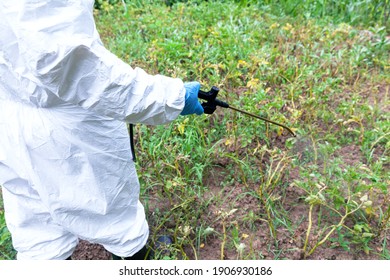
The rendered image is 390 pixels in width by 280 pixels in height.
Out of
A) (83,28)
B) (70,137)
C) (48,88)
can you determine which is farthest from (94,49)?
(70,137)

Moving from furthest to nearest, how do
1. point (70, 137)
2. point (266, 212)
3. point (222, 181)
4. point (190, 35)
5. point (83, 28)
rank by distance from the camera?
point (190, 35) < point (222, 181) < point (266, 212) < point (70, 137) < point (83, 28)

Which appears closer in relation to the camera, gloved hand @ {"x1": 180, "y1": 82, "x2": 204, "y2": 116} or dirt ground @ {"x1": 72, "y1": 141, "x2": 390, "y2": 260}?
gloved hand @ {"x1": 180, "y1": 82, "x2": 204, "y2": 116}

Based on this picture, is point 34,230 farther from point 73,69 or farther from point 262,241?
point 262,241

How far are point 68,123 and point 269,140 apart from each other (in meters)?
1.43

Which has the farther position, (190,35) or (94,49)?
(190,35)

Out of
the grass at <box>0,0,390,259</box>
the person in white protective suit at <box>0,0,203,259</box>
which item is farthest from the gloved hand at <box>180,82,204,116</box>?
the grass at <box>0,0,390,259</box>

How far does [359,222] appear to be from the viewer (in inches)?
83.6

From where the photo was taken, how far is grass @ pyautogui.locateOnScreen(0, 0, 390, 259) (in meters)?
2.12

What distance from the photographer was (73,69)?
129 cm

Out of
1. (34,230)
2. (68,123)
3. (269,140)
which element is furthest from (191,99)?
(269,140)

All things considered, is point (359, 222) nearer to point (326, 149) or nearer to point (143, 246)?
point (326, 149)

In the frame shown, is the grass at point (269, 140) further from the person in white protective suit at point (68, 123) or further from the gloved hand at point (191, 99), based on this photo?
the gloved hand at point (191, 99)

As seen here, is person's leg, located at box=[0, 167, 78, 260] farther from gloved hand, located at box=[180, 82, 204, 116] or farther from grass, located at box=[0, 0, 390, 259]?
gloved hand, located at box=[180, 82, 204, 116]

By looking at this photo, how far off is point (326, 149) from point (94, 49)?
5.16 ft
